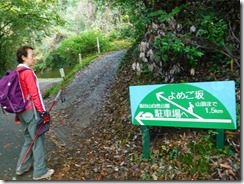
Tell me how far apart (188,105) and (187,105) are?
15 mm

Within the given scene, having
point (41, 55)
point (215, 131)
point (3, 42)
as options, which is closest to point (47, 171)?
point (215, 131)

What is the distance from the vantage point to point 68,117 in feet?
27.0

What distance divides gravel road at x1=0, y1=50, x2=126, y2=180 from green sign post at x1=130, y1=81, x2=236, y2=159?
213cm

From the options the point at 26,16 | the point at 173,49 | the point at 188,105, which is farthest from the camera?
the point at 26,16

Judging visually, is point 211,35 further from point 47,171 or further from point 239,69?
point 47,171

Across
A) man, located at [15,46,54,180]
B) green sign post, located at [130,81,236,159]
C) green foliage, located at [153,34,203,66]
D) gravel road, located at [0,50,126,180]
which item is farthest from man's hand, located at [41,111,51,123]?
green foliage, located at [153,34,203,66]

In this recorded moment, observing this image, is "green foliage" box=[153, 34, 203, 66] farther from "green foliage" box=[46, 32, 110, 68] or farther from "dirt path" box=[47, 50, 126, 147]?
"green foliage" box=[46, 32, 110, 68]

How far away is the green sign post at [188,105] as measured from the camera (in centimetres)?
370

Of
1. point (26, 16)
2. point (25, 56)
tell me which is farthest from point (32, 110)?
point (26, 16)

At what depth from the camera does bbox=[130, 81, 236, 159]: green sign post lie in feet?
12.1

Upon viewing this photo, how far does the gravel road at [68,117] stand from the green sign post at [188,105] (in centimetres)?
213

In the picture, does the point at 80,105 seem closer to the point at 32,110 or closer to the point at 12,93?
the point at 32,110

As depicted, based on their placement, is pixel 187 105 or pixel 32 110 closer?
pixel 187 105

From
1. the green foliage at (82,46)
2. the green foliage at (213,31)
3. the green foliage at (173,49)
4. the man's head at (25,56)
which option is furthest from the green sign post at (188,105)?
the green foliage at (82,46)
